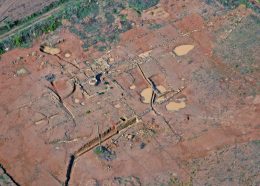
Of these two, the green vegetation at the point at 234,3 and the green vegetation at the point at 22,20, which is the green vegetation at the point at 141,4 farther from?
the green vegetation at the point at 22,20

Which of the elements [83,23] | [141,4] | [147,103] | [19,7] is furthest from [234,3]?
[19,7]

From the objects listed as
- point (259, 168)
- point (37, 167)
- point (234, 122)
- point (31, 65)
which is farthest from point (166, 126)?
point (31, 65)

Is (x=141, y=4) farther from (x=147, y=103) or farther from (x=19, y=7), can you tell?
(x=147, y=103)

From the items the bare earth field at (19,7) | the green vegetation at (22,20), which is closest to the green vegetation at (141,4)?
the green vegetation at (22,20)

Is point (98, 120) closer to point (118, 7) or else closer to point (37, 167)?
point (37, 167)

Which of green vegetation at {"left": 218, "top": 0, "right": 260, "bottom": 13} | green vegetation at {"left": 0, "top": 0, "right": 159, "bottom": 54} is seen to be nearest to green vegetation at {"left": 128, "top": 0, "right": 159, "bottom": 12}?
green vegetation at {"left": 0, "top": 0, "right": 159, "bottom": 54}

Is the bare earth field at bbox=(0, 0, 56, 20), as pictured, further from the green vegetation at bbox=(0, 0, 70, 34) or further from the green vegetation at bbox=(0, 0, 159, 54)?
the green vegetation at bbox=(0, 0, 159, 54)
